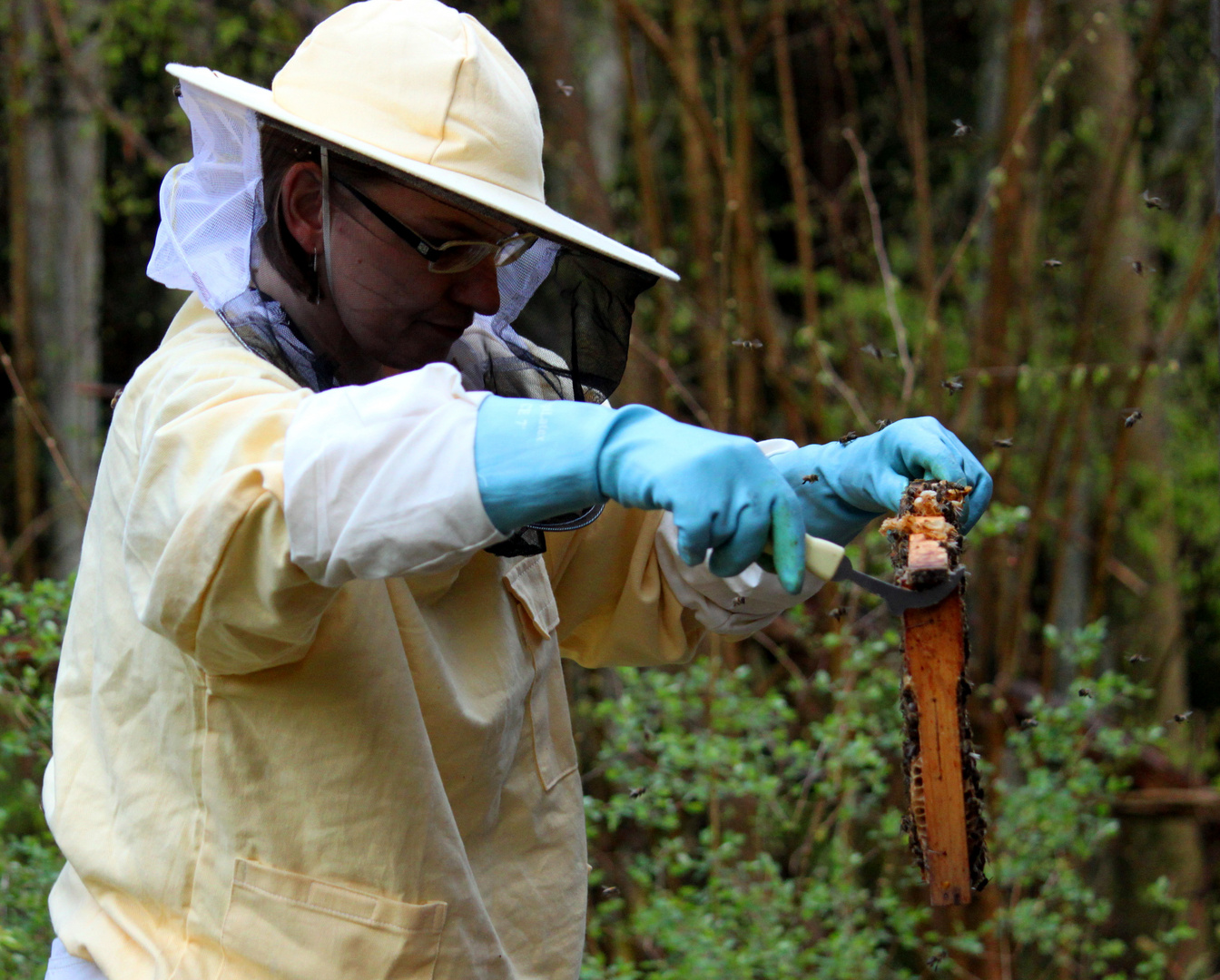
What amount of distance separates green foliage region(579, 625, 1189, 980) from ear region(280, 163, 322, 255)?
1718 millimetres

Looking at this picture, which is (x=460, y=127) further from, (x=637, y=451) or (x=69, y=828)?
(x=69, y=828)

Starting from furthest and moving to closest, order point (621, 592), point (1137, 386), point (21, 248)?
point (21, 248) < point (1137, 386) < point (621, 592)

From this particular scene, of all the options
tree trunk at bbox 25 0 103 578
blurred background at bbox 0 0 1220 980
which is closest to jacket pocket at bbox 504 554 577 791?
blurred background at bbox 0 0 1220 980

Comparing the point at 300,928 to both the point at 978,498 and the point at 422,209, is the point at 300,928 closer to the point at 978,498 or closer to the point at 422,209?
the point at 422,209

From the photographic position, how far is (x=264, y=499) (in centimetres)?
135

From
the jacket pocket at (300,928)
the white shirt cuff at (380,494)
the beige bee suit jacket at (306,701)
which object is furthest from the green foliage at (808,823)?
the white shirt cuff at (380,494)

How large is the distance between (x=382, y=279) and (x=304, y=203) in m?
0.18

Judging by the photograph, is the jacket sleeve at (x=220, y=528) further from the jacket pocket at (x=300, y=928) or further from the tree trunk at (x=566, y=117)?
the tree trunk at (x=566, y=117)

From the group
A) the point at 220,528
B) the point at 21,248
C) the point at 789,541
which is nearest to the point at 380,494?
the point at 220,528

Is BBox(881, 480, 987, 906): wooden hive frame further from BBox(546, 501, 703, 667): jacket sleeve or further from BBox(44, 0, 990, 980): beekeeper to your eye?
BBox(546, 501, 703, 667): jacket sleeve

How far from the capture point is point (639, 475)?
4.39 feet

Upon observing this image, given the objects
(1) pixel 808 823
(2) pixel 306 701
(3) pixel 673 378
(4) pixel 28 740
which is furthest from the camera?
(1) pixel 808 823

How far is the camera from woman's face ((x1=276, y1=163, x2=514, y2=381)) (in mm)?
1763

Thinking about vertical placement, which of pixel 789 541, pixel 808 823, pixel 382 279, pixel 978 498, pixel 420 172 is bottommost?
pixel 808 823
